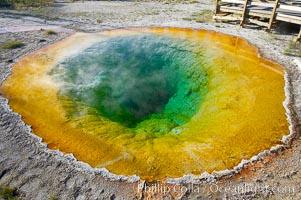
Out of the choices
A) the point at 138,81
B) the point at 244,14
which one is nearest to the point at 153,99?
the point at 138,81

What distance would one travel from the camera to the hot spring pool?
6027mm

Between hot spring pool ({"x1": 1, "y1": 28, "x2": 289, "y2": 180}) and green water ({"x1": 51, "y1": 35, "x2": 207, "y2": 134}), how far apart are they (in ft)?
0.14

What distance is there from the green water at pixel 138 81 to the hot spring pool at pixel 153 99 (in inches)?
1.7

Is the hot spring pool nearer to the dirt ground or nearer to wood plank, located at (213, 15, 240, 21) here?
the dirt ground

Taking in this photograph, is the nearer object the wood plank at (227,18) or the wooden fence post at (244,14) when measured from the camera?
the wooden fence post at (244,14)

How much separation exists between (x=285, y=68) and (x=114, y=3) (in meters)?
15.3

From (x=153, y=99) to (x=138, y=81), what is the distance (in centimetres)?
93

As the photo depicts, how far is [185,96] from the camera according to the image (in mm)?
9297

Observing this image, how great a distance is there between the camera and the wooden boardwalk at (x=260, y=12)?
39.8ft

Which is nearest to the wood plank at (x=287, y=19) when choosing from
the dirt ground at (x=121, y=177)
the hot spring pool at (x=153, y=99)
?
the hot spring pool at (x=153, y=99)

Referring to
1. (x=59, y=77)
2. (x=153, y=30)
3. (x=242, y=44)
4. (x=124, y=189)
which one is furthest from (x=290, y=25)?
(x=124, y=189)

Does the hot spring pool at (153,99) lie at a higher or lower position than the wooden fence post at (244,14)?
lower

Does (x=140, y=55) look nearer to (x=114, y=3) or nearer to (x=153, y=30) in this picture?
(x=153, y=30)

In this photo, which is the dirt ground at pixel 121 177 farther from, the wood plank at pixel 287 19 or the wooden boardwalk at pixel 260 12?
the wooden boardwalk at pixel 260 12
